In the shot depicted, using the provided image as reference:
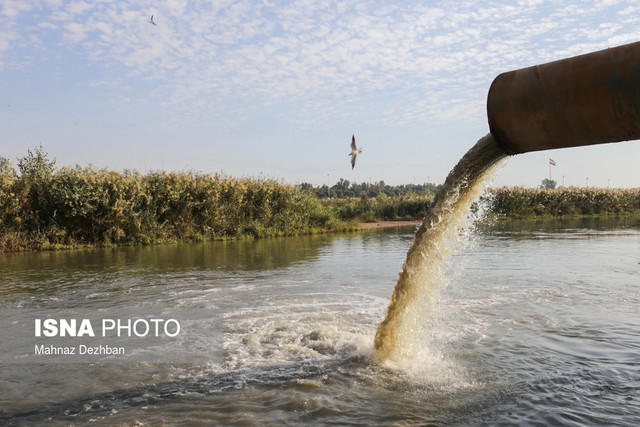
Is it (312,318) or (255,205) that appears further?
(255,205)

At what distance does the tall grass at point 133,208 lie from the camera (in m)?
17.6

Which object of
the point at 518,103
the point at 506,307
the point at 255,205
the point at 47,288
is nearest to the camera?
the point at 518,103

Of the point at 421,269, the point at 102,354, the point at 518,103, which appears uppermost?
the point at 518,103

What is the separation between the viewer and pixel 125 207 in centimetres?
1873

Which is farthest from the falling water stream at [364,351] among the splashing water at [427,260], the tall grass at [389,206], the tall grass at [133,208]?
the tall grass at [389,206]

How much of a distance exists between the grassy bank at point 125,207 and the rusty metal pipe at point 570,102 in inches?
682

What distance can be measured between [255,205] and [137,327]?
16.6 metres

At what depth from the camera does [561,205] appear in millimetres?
41094


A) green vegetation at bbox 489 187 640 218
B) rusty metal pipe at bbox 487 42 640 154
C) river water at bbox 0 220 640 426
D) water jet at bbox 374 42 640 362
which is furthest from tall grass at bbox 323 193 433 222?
rusty metal pipe at bbox 487 42 640 154

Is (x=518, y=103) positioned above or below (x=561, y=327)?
above

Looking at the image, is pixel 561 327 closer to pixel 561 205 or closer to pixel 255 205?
Answer: pixel 255 205

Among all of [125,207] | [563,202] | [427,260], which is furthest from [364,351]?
[563,202]

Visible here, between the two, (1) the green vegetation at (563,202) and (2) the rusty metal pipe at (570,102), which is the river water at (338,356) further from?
(1) the green vegetation at (563,202)

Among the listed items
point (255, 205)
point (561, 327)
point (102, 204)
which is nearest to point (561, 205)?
point (255, 205)
